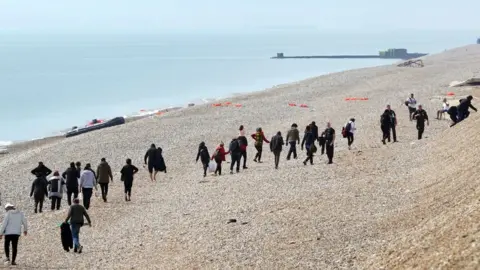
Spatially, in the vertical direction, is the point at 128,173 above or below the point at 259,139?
below

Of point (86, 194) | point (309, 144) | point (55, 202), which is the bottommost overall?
point (55, 202)

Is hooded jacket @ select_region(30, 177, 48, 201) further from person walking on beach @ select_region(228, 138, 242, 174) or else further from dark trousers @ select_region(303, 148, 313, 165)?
dark trousers @ select_region(303, 148, 313, 165)

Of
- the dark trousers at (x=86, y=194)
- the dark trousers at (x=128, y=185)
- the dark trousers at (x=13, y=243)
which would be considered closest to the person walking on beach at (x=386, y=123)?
the dark trousers at (x=128, y=185)

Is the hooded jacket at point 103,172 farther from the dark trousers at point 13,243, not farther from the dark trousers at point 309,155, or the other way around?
the dark trousers at point 13,243

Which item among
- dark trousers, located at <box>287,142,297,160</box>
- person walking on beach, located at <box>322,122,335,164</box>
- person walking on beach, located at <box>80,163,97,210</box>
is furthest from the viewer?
dark trousers, located at <box>287,142,297,160</box>

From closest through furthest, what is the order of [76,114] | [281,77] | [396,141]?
[396,141]
[76,114]
[281,77]

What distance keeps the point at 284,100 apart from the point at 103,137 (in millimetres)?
18388

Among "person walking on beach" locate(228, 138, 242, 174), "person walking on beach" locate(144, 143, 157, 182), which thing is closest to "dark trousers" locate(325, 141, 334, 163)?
"person walking on beach" locate(228, 138, 242, 174)

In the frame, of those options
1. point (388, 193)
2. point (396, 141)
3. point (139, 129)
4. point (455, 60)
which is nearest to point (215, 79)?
point (455, 60)

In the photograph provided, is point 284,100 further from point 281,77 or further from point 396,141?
point 281,77

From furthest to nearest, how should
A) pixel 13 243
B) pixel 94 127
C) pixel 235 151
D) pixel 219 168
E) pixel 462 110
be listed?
1. pixel 94 127
2. pixel 462 110
3. pixel 219 168
4. pixel 235 151
5. pixel 13 243

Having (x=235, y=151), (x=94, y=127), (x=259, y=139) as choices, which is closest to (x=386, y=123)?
(x=259, y=139)

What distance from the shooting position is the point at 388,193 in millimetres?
19672

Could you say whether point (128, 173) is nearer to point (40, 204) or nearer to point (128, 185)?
point (128, 185)
